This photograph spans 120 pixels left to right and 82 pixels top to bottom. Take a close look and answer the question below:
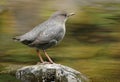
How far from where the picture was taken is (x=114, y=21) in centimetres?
962

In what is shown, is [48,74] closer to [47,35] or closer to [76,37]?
[47,35]

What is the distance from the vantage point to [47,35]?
20.1 ft

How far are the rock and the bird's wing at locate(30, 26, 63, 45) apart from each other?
10.8 inches

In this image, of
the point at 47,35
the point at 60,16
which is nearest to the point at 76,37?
the point at 60,16

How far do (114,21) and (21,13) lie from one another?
1663mm

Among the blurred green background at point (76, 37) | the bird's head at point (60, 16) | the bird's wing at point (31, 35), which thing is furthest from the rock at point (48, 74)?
the bird's head at point (60, 16)

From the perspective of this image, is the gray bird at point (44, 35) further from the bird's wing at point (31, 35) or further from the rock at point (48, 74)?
the rock at point (48, 74)

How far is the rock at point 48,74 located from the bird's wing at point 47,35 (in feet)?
0.90

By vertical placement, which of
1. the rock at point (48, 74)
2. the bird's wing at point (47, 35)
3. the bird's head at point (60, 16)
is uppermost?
the bird's head at point (60, 16)

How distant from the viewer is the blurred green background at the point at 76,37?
7441 millimetres

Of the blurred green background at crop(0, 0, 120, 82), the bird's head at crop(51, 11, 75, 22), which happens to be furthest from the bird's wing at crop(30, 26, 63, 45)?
the blurred green background at crop(0, 0, 120, 82)

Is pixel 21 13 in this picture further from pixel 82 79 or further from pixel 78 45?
pixel 82 79

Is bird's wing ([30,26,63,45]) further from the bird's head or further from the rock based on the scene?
the rock

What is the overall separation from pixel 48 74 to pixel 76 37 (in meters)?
2.92
